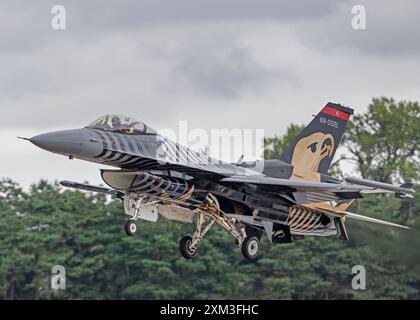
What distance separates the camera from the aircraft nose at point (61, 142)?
32625mm

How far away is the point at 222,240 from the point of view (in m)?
64.7

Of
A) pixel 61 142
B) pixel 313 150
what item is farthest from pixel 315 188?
pixel 61 142

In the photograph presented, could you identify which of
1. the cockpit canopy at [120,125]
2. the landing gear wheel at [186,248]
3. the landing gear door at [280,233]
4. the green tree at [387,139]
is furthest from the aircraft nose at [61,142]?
the green tree at [387,139]

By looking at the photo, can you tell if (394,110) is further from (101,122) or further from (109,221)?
(101,122)

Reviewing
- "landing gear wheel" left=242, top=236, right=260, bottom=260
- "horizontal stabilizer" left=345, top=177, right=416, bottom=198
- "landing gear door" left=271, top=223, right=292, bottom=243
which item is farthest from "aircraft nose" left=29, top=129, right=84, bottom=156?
"landing gear door" left=271, top=223, right=292, bottom=243

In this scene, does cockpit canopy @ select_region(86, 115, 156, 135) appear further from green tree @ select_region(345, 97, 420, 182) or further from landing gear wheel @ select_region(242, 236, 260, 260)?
green tree @ select_region(345, 97, 420, 182)

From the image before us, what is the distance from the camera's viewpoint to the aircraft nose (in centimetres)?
3262

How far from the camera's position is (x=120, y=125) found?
34281mm

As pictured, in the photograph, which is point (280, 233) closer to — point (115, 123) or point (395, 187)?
point (395, 187)

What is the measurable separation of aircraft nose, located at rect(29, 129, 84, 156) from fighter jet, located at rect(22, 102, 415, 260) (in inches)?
0.9

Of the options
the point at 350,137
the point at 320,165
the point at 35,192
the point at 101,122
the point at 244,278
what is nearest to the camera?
the point at 101,122

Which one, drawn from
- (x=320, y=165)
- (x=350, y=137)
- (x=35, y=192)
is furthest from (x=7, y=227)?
(x=320, y=165)

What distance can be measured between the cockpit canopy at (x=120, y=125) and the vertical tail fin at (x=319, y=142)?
570 centimetres

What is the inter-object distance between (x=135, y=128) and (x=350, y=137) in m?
43.4
